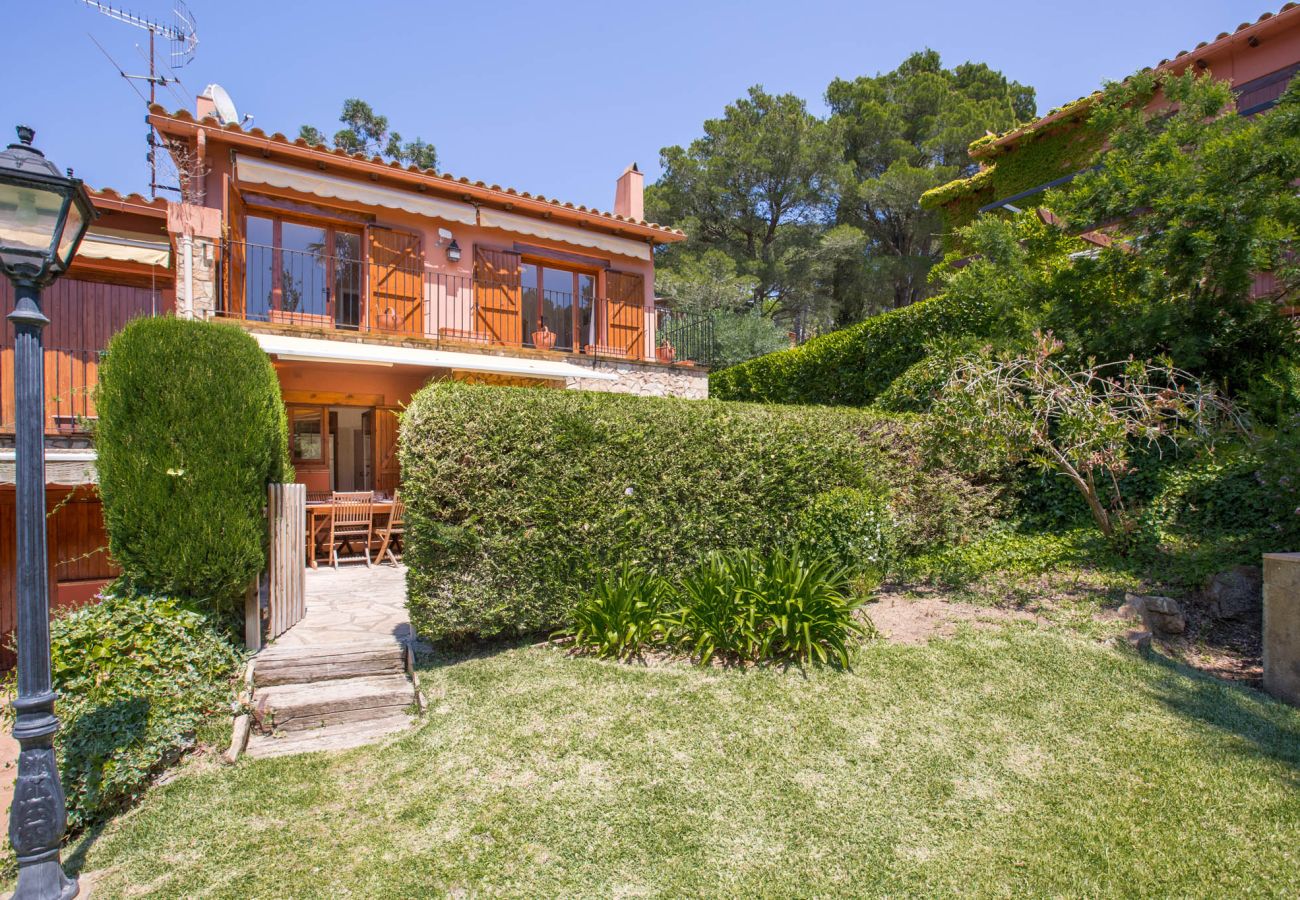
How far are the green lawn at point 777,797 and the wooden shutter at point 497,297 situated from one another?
33.7 ft

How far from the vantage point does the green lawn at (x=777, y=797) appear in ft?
10.6

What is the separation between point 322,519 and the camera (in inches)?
419

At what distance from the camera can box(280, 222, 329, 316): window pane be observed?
40.0 ft

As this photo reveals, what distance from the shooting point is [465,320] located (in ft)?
45.8

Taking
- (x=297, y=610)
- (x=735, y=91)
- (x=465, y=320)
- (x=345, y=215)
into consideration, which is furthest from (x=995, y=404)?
(x=735, y=91)

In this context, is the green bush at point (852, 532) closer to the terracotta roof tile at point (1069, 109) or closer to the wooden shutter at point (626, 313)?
the wooden shutter at point (626, 313)

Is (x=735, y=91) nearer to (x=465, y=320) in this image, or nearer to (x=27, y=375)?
(x=465, y=320)

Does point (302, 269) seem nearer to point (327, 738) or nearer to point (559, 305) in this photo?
point (559, 305)

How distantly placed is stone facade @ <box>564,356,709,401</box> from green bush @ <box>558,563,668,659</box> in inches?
296

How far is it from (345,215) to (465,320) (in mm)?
3112

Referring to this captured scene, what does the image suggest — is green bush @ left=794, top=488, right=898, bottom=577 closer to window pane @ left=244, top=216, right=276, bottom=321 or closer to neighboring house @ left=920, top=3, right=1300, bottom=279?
neighboring house @ left=920, top=3, right=1300, bottom=279

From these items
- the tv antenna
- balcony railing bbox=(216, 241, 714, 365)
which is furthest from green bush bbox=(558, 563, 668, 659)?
the tv antenna

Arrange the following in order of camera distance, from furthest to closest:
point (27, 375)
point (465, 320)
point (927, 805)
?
point (465, 320) < point (927, 805) < point (27, 375)

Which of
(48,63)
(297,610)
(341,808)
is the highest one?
(48,63)
